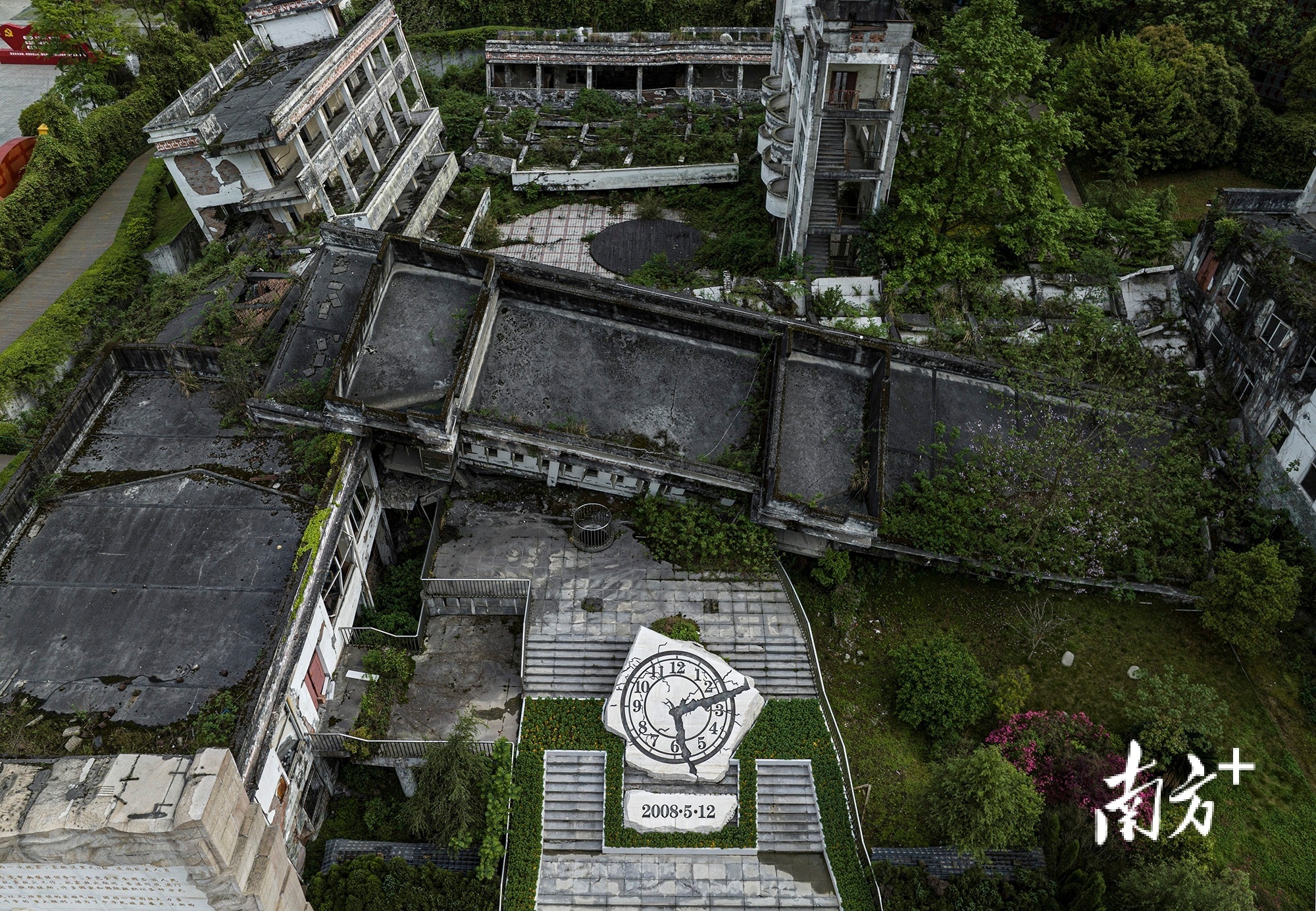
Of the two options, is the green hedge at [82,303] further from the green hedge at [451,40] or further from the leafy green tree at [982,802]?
the leafy green tree at [982,802]

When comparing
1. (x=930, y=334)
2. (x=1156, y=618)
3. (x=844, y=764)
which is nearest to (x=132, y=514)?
(x=844, y=764)

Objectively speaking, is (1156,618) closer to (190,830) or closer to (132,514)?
(190,830)

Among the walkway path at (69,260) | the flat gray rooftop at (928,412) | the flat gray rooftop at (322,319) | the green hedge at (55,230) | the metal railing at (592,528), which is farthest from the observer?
the green hedge at (55,230)

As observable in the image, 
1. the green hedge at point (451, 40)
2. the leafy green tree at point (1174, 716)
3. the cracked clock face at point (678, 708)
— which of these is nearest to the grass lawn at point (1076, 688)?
the leafy green tree at point (1174, 716)

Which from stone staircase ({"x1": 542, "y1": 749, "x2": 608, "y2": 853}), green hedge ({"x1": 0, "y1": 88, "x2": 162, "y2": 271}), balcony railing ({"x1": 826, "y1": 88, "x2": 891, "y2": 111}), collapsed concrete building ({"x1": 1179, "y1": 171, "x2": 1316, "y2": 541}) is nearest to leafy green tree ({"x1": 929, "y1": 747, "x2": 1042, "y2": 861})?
stone staircase ({"x1": 542, "y1": 749, "x2": 608, "y2": 853})

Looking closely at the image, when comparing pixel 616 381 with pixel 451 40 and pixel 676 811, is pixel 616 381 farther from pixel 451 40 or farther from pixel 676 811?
pixel 451 40

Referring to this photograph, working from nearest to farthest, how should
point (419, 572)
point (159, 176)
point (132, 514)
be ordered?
point (132, 514), point (419, 572), point (159, 176)

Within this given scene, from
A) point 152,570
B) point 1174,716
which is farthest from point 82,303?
point 1174,716
